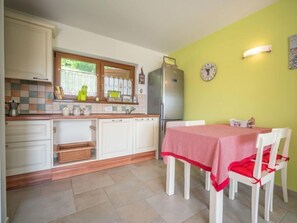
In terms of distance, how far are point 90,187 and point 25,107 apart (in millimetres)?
1568

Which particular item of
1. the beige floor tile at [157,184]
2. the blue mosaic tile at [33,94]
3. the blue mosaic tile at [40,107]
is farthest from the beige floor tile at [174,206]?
the blue mosaic tile at [33,94]

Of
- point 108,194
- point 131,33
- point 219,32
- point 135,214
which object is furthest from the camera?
point 131,33

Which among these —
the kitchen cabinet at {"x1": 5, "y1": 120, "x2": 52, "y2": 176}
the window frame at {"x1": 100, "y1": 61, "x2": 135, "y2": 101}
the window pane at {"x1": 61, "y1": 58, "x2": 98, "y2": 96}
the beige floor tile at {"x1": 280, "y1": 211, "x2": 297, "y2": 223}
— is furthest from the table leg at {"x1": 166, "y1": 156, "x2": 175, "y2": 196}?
the window pane at {"x1": 61, "y1": 58, "x2": 98, "y2": 96}

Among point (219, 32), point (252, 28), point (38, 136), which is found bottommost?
point (38, 136)

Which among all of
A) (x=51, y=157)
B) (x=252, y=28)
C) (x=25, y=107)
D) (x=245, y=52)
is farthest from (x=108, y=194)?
(x=252, y=28)

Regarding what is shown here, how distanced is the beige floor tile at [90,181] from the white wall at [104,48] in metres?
1.92

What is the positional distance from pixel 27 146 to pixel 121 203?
4.39 feet

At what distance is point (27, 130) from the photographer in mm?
1703

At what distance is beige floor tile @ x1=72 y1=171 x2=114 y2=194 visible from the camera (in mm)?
1733

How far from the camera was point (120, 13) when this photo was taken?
203cm

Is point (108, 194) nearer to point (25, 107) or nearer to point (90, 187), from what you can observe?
point (90, 187)

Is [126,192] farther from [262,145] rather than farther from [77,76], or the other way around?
[77,76]

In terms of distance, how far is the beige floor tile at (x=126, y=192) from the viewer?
1.51 metres

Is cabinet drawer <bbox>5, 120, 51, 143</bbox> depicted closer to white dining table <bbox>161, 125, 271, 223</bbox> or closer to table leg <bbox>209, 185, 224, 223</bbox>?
white dining table <bbox>161, 125, 271, 223</bbox>
